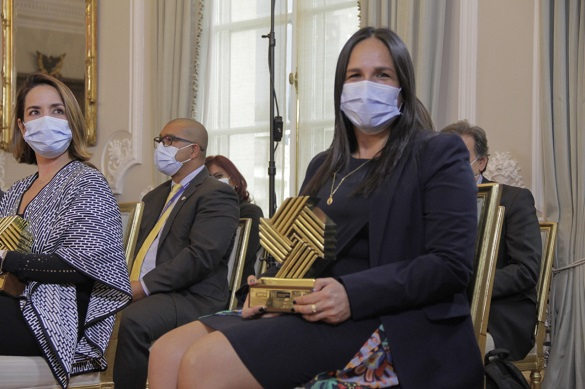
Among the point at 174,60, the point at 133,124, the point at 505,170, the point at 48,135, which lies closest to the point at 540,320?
the point at 505,170

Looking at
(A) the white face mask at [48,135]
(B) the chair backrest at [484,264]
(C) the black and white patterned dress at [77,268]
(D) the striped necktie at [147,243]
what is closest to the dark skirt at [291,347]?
(B) the chair backrest at [484,264]

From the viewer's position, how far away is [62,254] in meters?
2.94

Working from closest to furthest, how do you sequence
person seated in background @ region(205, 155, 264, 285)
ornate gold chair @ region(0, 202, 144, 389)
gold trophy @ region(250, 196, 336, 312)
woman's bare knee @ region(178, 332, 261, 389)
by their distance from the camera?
woman's bare knee @ region(178, 332, 261, 389), gold trophy @ region(250, 196, 336, 312), ornate gold chair @ region(0, 202, 144, 389), person seated in background @ region(205, 155, 264, 285)

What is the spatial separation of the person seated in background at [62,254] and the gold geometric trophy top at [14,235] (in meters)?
0.05

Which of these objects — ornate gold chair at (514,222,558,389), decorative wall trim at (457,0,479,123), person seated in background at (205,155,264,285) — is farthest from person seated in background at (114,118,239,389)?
decorative wall trim at (457,0,479,123)

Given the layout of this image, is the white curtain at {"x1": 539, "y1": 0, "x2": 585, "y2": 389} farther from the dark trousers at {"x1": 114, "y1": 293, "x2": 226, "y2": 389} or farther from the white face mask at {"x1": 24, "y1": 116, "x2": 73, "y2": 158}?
the white face mask at {"x1": 24, "y1": 116, "x2": 73, "y2": 158}

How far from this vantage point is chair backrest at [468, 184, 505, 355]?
271cm

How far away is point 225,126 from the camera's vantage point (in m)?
7.18

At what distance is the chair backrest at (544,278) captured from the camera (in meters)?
4.09

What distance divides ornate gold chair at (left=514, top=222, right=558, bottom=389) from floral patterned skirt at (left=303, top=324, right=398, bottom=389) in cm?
185

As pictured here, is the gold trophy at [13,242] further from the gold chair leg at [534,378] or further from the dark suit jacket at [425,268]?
the gold chair leg at [534,378]

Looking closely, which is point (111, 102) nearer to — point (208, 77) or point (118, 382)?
point (208, 77)

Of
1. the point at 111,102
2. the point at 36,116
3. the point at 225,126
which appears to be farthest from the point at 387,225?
the point at 111,102

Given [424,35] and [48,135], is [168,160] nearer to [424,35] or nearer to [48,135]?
[48,135]
